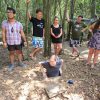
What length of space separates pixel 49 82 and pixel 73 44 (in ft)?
7.14

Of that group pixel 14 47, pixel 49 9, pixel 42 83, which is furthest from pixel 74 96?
pixel 49 9

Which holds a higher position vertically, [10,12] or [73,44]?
[10,12]

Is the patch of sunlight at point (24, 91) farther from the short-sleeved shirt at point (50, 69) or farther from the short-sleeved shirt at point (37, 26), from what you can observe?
the short-sleeved shirt at point (37, 26)

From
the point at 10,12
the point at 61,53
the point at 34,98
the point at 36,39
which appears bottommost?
the point at 34,98

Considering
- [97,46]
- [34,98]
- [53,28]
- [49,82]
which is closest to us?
[34,98]

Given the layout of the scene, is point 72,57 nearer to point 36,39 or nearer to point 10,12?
point 36,39

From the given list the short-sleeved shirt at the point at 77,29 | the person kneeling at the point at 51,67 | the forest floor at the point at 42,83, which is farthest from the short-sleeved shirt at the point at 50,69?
the short-sleeved shirt at the point at 77,29

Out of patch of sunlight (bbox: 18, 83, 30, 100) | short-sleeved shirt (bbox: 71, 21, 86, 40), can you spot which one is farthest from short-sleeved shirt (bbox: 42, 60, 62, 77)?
short-sleeved shirt (bbox: 71, 21, 86, 40)

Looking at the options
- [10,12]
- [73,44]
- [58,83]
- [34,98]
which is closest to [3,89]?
[34,98]

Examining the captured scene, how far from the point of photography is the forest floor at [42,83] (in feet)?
20.0

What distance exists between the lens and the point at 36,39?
7312 mm

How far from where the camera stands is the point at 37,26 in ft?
23.6

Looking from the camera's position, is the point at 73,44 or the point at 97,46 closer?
the point at 97,46

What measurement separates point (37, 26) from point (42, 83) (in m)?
1.64
